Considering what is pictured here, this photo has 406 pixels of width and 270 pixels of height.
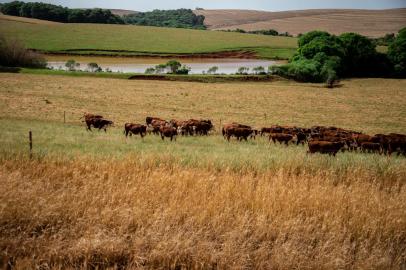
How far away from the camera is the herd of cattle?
59.0 ft

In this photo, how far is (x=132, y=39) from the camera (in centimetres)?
11794

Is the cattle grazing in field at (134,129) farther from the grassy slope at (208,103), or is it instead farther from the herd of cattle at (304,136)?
the grassy slope at (208,103)

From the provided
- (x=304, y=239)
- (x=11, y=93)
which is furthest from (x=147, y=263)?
(x=11, y=93)

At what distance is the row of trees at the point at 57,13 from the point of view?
495 feet

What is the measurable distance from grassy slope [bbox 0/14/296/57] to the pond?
6.78 m

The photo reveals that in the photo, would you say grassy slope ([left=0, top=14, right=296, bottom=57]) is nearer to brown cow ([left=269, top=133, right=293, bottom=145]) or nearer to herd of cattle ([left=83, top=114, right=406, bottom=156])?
herd of cattle ([left=83, top=114, right=406, bottom=156])

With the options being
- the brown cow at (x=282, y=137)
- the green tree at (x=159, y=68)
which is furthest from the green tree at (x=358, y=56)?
the brown cow at (x=282, y=137)

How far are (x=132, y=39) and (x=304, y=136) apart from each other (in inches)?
4120

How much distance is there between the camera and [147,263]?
15.4 feet

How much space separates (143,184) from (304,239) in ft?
10.0

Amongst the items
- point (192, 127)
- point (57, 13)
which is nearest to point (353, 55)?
point (192, 127)

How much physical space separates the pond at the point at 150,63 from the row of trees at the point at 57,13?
65.3m

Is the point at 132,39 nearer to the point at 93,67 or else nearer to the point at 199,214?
the point at 93,67

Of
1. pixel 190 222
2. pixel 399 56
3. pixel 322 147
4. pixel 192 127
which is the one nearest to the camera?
pixel 190 222
